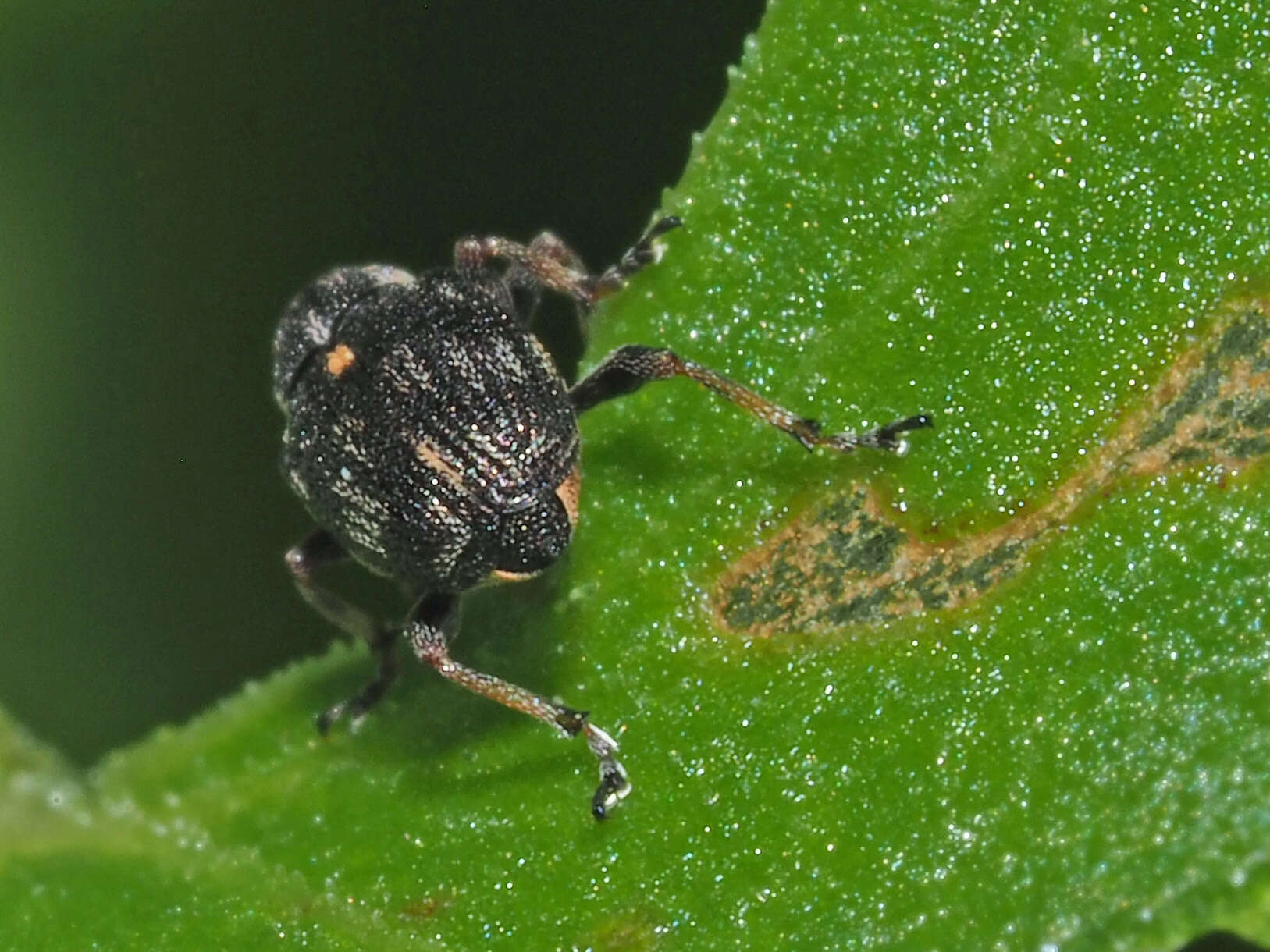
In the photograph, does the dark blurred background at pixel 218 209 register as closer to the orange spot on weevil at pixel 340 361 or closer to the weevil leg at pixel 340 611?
the weevil leg at pixel 340 611

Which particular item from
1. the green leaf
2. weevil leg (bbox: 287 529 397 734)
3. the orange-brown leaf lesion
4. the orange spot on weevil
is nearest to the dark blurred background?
weevil leg (bbox: 287 529 397 734)

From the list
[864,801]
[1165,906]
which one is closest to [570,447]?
[864,801]

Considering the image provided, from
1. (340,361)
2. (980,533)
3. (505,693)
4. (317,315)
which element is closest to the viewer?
(980,533)

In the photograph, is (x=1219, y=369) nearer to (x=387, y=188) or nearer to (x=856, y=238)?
(x=856, y=238)

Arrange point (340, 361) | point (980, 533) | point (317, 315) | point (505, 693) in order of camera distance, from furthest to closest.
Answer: point (317, 315), point (340, 361), point (505, 693), point (980, 533)

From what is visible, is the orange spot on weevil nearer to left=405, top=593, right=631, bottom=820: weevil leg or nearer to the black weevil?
the black weevil

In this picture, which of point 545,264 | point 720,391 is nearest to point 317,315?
point 545,264

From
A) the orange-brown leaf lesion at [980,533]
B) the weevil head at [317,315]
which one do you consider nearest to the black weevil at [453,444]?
the weevil head at [317,315]

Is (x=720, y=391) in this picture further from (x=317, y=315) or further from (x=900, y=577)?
(x=317, y=315)
